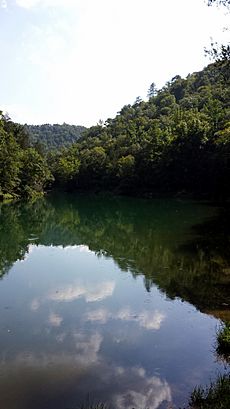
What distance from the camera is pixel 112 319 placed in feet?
51.8

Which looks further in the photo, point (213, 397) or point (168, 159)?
point (168, 159)

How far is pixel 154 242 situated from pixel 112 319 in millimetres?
15570

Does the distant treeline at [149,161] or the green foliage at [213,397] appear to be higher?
the distant treeline at [149,161]

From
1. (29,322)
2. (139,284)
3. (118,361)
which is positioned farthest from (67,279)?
(118,361)

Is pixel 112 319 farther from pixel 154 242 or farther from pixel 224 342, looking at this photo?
pixel 154 242

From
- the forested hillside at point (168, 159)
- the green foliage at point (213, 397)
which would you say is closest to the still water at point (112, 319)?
the green foliage at point (213, 397)

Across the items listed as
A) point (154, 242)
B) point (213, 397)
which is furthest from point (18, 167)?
point (213, 397)

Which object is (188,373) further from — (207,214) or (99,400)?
(207,214)

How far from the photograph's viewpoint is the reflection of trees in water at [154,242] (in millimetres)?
19703

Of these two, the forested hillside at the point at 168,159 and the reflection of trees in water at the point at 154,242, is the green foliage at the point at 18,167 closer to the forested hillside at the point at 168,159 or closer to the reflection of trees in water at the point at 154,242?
the forested hillside at the point at 168,159

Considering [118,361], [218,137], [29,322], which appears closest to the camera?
[118,361]

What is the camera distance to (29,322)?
15312 mm

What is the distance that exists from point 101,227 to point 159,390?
3269cm

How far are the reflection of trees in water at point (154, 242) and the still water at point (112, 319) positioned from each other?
94mm
